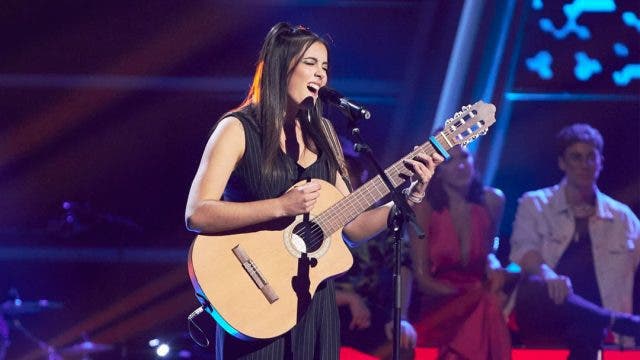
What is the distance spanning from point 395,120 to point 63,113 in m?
2.27

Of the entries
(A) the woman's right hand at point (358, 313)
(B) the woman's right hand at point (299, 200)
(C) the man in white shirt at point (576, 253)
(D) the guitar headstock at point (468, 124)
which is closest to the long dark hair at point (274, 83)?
(B) the woman's right hand at point (299, 200)

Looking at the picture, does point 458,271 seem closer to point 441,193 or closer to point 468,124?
point 441,193

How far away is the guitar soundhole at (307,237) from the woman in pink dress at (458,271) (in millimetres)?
2198

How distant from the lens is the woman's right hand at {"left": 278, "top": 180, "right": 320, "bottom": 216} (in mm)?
2951

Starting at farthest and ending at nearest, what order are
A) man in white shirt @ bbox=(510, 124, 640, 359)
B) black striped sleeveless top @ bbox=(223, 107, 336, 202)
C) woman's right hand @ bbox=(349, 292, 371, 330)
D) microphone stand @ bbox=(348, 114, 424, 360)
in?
man in white shirt @ bbox=(510, 124, 640, 359)
woman's right hand @ bbox=(349, 292, 371, 330)
black striped sleeveless top @ bbox=(223, 107, 336, 202)
microphone stand @ bbox=(348, 114, 424, 360)

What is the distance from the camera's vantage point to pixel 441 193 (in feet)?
18.3

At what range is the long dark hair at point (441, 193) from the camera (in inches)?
218

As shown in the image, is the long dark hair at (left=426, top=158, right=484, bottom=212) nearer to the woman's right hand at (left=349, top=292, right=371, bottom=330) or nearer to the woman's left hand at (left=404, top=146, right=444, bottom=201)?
the woman's right hand at (left=349, top=292, right=371, bottom=330)

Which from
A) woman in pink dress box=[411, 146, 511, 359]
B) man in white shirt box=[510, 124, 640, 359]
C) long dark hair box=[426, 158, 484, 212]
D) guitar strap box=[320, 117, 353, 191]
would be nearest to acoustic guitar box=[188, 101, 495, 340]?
guitar strap box=[320, 117, 353, 191]

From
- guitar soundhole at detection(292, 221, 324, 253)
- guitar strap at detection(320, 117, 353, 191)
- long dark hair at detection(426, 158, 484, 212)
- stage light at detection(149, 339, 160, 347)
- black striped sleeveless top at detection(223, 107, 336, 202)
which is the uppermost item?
long dark hair at detection(426, 158, 484, 212)

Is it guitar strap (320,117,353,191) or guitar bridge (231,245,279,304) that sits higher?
guitar strap (320,117,353,191)

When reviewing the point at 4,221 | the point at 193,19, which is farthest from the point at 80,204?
the point at 193,19

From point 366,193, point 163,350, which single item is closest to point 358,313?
point 163,350

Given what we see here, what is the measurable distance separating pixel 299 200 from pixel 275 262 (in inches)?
10.6
